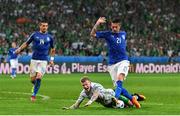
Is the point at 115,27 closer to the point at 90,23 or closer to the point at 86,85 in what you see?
the point at 86,85

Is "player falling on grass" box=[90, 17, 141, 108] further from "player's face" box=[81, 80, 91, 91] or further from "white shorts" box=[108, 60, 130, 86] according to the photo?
"player's face" box=[81, 80, 91, 91]

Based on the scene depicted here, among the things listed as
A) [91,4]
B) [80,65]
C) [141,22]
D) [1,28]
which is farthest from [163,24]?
[1,28]

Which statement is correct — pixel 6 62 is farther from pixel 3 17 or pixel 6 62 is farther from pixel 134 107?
pixel 134 107

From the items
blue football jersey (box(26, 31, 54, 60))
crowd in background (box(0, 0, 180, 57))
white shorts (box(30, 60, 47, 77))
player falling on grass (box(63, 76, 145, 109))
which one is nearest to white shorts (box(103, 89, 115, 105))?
player falling on grass (box(63, 76, 145, 109))

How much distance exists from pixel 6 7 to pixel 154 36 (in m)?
12.4

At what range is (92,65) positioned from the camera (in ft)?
150

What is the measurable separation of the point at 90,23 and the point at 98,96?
34.7 metres

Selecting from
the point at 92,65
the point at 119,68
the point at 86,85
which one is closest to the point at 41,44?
the point at 119,68

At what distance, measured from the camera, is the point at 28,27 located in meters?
48.9

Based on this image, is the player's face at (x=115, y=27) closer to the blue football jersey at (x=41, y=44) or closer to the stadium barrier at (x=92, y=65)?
the blue football jersey at (x=41, y=44)

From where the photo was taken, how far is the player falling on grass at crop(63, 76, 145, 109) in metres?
16.1

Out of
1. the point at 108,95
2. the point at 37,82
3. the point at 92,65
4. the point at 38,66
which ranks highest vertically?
the point at 38,66

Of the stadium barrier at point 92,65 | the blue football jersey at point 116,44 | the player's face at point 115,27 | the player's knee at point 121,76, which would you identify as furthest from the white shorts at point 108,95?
the stadium barrier at point 92,65

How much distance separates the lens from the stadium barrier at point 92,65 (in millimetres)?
44031
